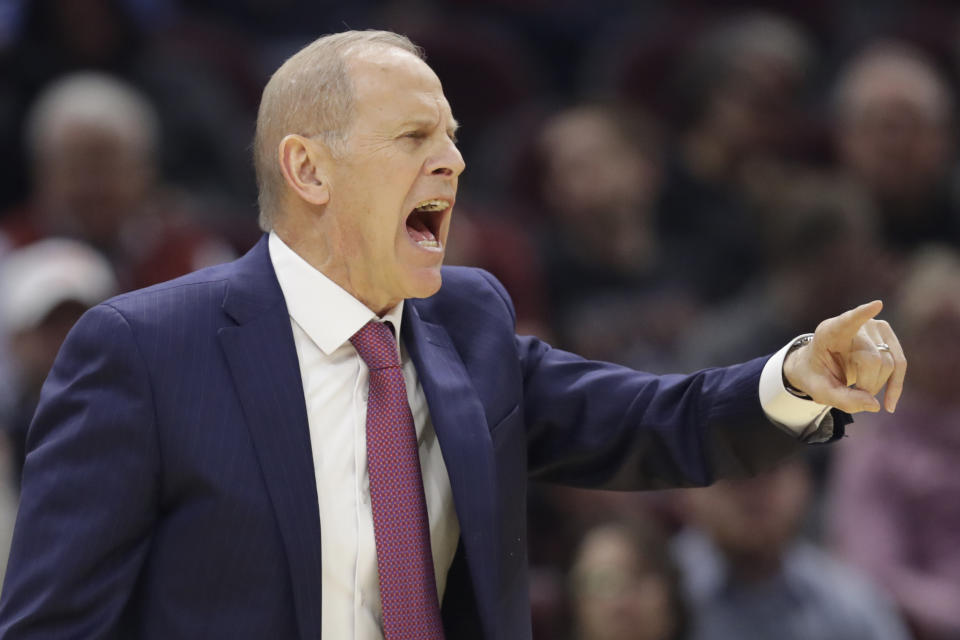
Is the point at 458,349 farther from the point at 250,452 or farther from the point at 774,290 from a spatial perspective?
the point at 774,290

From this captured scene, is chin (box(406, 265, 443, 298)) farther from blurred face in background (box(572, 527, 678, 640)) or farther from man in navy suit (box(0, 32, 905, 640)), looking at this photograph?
blurred face in background (box(572, 527, 678, 640))

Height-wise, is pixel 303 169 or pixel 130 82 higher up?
pixel 303 169

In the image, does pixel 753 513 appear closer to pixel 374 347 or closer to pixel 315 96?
pixel 374 347

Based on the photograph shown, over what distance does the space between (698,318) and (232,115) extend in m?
2.02

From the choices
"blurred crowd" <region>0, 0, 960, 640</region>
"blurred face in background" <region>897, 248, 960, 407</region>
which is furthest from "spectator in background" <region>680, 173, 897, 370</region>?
"blurred face in background" <region>897, 248, 960, 407</region>

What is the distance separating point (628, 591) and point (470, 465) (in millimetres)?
1805

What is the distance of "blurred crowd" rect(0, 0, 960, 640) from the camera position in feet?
13.5

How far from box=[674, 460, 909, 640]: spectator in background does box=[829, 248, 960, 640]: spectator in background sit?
8.1 inches

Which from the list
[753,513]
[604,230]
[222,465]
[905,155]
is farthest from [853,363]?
[905,155]

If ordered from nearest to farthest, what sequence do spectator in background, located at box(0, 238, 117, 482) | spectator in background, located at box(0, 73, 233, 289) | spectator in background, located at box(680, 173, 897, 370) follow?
spectator in background, located at box(0, 238, 117, 482)
spectator in background, located at box(680, 173, 897, 370)
spectator in background, located at box(0, 73, 233, 289)

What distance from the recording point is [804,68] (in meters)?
5.91

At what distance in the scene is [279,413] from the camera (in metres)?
2.06

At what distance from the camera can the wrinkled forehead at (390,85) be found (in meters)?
2.16

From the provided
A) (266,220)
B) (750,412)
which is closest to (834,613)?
(750,412)
